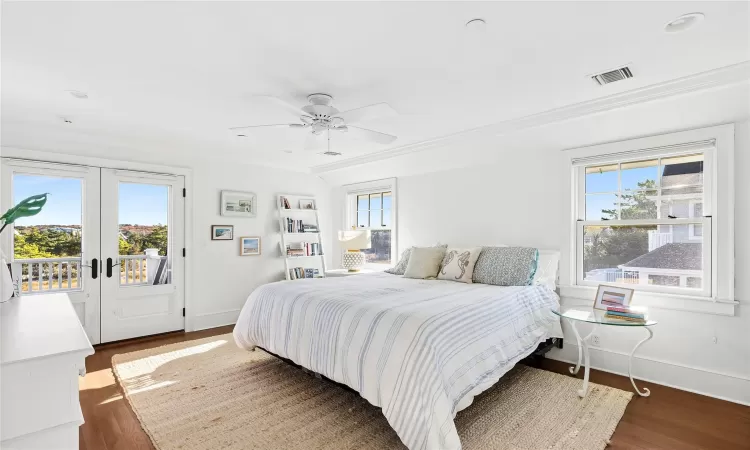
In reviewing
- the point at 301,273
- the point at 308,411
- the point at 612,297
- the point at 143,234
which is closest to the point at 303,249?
the point at 301,273

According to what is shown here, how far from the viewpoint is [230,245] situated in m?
5.11

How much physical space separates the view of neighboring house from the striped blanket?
840mm

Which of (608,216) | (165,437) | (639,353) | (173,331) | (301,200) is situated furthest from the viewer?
(301,200)

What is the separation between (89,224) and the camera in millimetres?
4074

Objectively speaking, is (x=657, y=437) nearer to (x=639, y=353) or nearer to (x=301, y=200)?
(x=639, y=353)

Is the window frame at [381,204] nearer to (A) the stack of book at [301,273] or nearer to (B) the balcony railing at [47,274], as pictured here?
(A) the stack of book at [301,273]

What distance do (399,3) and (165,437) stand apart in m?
2.74

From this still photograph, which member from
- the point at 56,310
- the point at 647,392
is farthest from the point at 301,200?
the point at 647,392

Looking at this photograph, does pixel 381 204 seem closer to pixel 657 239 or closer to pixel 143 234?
pixel 143 234

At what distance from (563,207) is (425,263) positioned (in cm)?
147

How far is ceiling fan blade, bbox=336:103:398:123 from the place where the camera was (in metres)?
2.44

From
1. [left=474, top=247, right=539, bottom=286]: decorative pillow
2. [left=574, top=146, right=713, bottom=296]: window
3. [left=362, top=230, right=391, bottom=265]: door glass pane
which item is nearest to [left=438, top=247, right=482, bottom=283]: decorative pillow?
[left=474, top=247, right=539, bottom=286]: decorative pillow

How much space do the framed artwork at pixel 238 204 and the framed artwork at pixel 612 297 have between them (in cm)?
428

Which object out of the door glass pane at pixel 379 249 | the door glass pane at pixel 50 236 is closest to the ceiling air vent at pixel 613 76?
the door glass pane at pixel 379 249
